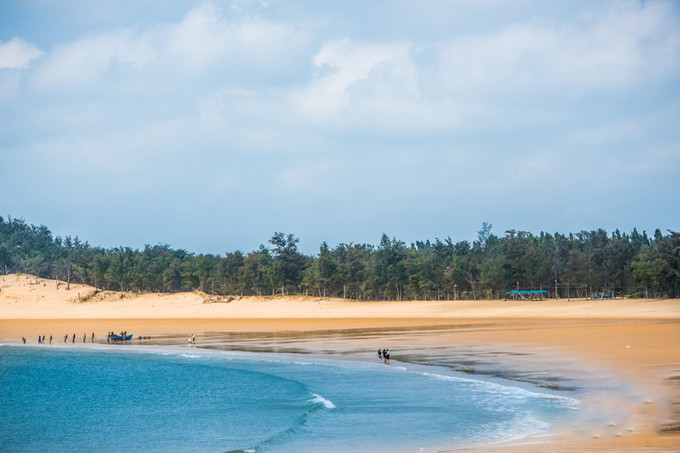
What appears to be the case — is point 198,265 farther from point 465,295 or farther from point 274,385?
point 274,385

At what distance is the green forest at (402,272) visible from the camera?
109688mm

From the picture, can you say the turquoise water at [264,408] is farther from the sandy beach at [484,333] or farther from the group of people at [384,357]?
the sandy beach at [484,333]

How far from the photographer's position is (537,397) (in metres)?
23.9

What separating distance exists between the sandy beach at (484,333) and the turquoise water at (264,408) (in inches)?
99.4

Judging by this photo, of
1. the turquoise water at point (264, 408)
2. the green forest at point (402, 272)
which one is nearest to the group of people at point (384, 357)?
the turquoise water at point (264, 408)

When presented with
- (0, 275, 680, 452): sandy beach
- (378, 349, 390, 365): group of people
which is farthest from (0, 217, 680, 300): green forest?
(378, 349, 390, 365): group of people

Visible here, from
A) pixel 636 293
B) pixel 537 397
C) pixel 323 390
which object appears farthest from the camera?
pixel 636 293

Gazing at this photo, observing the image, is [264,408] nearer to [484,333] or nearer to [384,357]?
[384,357]

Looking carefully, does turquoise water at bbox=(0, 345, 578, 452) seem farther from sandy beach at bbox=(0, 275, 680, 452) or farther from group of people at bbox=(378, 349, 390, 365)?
sandy beach at bbox=(0, 275, 680, 452)

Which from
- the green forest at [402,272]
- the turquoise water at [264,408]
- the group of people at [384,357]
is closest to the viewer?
the turquoise water at [264,408]

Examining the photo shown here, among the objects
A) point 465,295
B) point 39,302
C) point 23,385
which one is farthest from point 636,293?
point 39,302

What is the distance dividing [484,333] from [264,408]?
3010 centimetres

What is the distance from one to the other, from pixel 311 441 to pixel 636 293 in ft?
327

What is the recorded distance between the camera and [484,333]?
5241cm
